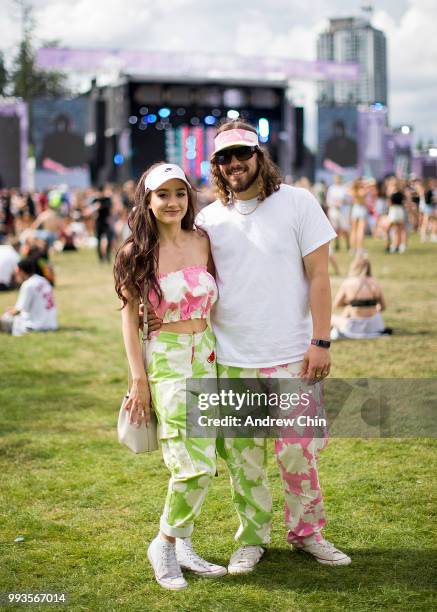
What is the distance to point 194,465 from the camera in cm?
343

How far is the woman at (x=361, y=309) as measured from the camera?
9250mm

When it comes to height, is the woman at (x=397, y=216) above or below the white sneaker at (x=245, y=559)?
above

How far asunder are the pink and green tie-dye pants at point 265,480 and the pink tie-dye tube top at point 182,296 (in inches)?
12.0

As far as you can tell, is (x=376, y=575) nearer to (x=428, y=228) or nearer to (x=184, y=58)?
(x=428, y=228)

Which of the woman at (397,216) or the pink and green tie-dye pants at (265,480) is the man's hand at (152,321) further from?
the woman at (397,216)

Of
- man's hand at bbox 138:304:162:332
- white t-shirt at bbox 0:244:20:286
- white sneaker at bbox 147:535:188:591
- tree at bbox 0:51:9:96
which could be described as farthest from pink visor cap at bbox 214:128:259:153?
tree at bbox 0:51:9:96

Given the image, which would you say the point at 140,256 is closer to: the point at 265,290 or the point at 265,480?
the point at 265,290

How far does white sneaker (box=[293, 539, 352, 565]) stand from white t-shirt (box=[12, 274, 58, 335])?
7.28 metres

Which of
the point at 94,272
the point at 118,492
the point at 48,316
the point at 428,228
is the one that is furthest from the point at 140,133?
the point at 118,492

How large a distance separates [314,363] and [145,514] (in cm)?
146

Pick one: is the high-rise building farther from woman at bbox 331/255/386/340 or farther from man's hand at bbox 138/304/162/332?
man's hand at bbox 138/304/162/332

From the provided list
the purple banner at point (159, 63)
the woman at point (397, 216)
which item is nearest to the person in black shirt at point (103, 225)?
the woman at point (397, 216)

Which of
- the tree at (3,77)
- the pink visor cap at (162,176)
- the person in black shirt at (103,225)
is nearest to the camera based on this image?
the pink visor cap at (162,176)

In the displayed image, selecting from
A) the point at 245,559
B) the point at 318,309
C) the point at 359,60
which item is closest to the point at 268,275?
the point at 318,309
